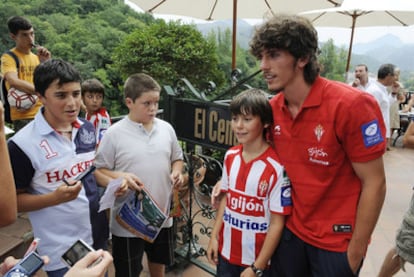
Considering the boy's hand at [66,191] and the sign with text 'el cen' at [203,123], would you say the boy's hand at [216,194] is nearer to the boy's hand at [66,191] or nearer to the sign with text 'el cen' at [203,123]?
the sign with text 'el cen' at [203,123]

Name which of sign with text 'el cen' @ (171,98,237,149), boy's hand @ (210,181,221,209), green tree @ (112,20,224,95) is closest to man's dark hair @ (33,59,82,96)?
sign with text 'el cen' @ (171,98,237,149)

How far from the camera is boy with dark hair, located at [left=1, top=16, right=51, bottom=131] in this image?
107 inches

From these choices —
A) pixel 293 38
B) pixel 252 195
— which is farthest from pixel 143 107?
pixel 293 38

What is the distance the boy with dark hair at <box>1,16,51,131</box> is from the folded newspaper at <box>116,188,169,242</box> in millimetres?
1610

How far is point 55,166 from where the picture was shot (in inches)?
58.6

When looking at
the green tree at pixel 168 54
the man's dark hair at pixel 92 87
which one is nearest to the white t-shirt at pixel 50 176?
the man's dark hair at pixel 92 87

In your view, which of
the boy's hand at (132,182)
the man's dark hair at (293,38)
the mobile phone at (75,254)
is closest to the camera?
the mobile phone at (75,254)

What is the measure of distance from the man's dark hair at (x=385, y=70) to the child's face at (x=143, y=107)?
14.1 ft

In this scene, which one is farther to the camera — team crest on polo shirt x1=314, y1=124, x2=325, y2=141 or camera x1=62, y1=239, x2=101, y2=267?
team crest on polo shirt x1=314, y1=124, x2=325, y2=141

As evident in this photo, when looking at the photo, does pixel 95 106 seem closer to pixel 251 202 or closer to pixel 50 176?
pixel 50 176

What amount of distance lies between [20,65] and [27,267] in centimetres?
246

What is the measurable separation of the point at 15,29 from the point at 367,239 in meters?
3.17

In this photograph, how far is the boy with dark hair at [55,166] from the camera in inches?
56.2

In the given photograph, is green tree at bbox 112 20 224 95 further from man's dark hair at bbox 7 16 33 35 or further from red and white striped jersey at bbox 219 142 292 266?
red and white striped jersey at bbox 219 142 292 266
